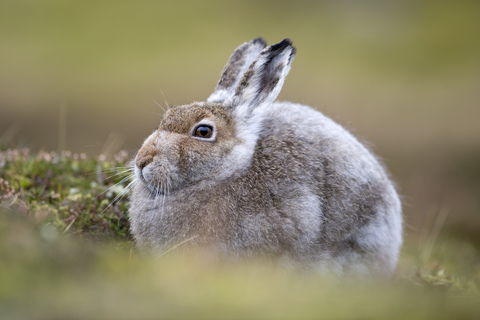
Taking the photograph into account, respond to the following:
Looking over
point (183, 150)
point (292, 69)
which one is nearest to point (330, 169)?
point (183, 150)

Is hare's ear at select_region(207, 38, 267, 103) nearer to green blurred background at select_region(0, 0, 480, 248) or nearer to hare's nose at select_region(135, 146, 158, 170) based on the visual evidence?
hare's nose at select_region(135, 146, 158, 170)

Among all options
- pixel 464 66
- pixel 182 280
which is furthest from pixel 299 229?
pixel 464 66

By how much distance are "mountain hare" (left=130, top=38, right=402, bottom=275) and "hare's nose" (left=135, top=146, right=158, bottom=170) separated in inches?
0.5

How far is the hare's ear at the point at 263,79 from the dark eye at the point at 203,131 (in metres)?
0.56

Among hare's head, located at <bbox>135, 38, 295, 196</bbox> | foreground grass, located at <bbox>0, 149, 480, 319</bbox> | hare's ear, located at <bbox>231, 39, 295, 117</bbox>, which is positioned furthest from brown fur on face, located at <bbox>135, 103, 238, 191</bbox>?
foreground grass, located at <bbox>0, 149, 480, 319</bbox>

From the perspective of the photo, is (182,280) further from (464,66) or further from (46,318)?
(464,66)

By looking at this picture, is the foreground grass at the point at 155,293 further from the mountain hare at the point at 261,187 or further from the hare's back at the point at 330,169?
the hare's back at the point at 330,169

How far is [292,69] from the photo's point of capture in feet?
94.8

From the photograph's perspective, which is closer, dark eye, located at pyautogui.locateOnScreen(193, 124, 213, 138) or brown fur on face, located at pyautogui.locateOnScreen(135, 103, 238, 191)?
brown fur on face, located at pyautogui.locateOnScreen(135, 103, 238, 191)

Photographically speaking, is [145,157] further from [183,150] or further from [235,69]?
[235,69]

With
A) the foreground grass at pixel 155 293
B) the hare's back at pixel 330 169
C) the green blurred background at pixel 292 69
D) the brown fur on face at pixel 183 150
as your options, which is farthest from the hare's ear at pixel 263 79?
the green blurred background at pixel 292 69

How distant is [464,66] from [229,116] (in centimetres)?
2446

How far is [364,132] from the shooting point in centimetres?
2370

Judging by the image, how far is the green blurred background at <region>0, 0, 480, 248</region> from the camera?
2230 centimetres
